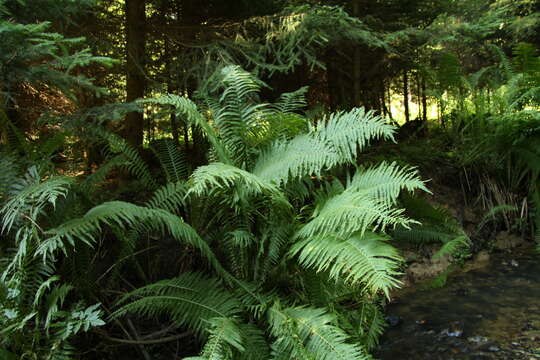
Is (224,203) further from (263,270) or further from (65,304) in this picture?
(65,304)

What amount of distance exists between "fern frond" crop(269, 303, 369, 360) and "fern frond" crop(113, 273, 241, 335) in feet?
0.98

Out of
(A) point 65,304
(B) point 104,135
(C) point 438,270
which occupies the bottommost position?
(C) point 438,270

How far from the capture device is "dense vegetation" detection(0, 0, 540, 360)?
6.50 feet

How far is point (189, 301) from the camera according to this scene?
7.39ft

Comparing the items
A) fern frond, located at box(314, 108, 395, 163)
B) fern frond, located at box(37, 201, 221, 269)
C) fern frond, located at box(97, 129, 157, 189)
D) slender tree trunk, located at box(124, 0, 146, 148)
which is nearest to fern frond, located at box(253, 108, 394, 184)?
fern frond, located at box(314, 108, 395, 163)

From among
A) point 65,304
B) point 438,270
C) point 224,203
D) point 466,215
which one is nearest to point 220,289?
point 224,203

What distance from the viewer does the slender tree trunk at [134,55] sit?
4270 mm

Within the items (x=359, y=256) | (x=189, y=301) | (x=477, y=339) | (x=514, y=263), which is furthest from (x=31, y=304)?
(x=514, y=263)

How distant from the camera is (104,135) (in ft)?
9.12

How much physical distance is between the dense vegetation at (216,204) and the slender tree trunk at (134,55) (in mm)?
16

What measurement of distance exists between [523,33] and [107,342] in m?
7.99

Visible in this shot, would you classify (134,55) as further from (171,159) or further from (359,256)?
(359,256)

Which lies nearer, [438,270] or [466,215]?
[438,270]

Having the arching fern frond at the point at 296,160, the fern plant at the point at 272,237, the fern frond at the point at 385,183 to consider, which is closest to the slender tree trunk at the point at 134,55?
the fern plant at the point at 272,237
